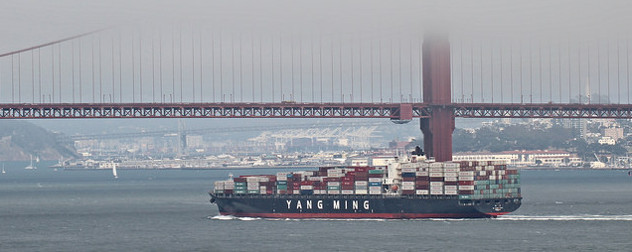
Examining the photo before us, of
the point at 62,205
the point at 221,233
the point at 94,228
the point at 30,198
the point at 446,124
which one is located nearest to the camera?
the point at 221,233

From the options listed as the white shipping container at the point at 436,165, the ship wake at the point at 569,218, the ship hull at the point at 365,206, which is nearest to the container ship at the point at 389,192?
the ship hull at the point at 365,206

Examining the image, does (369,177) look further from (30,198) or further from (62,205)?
(30,198)

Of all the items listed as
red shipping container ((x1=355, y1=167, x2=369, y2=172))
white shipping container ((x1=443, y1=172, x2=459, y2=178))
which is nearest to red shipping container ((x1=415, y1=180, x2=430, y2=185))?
white shipping container ((x1=443, y1=172, x2=459, y2=178))

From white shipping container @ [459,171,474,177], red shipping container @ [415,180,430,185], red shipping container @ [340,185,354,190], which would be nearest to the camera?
white shipping container @ [459,171,474,177]

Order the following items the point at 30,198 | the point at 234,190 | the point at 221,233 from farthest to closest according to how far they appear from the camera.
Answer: the point at 30,198
the point at 234,190
the point at 221,233

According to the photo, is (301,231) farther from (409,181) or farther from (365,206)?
(409,181)

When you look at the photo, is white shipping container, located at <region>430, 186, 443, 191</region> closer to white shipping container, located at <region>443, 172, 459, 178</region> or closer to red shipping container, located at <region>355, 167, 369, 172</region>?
white shipping container, located at <region>443, 172, 459, 178</region>

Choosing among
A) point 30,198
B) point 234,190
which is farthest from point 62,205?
point 234,190

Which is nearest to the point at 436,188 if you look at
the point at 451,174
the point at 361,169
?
the point at 451,174
